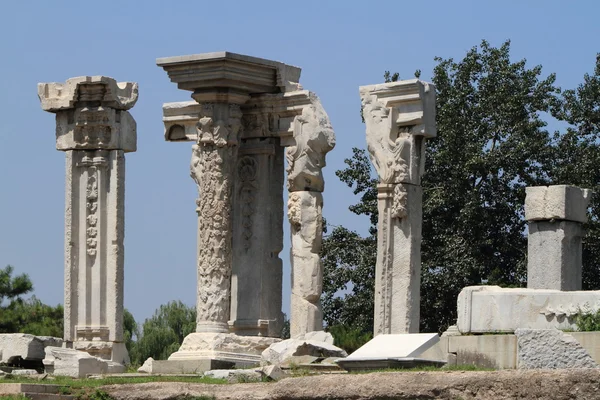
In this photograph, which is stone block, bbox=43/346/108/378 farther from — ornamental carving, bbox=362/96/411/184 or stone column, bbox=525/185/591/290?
stone column, bbox=525/185/591/290

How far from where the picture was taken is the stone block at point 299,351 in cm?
2205

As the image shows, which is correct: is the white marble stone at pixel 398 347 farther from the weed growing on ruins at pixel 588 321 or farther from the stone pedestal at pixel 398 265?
the stone pedestal at pixel 398 265

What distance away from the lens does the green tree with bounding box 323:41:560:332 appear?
125ft

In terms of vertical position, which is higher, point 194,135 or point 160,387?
point 194,135

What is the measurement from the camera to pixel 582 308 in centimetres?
1903

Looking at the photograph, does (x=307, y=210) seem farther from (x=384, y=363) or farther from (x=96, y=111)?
(x=384, y=363)

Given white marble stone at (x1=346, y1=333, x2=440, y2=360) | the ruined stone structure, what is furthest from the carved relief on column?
white marble stone at (x1=346, y1=333, x2=440, y2=360)

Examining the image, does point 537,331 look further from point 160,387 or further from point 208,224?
point 208,224

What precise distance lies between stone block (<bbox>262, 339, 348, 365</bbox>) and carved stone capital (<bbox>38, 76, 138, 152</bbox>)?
5.87 m

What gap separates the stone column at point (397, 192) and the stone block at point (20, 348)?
468 centimetres

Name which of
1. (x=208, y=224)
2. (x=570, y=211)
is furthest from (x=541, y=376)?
(x=208, y=224)

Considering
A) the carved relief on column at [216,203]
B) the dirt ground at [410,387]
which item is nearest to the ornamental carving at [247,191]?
the carved relief on column at [216,203]

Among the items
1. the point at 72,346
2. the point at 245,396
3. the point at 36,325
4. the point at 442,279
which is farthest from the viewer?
the point at 36,325

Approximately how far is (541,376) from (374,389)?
1.80m
